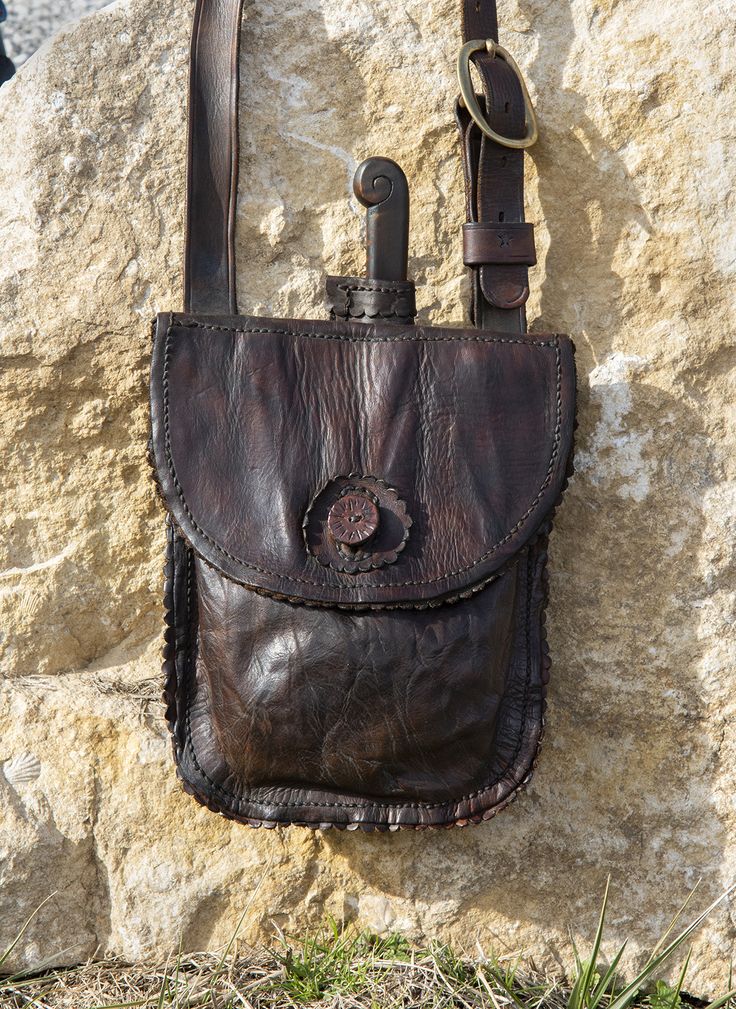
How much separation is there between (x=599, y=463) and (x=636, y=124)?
696mm

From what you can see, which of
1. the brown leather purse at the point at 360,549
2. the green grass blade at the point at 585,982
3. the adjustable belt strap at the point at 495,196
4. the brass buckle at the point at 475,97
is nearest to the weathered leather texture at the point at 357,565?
the brown leather purse at the point at 360,549

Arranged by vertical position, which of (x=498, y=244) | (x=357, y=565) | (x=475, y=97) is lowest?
(x=357, y=565)

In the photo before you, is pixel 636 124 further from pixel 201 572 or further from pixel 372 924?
pixel 372 924

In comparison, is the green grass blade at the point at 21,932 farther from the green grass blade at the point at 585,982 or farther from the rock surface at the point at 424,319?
the green grass blade at the point at 585,982

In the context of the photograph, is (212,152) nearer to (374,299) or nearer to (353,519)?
(374,299)

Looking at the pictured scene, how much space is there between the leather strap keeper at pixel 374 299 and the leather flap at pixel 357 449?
79mm

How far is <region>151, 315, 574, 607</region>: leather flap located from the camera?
1.75 meters

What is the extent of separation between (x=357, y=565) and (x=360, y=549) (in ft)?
0.09

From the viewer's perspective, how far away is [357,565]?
5.69 feet

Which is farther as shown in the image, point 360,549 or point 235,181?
point 235,181

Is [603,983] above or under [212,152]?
under

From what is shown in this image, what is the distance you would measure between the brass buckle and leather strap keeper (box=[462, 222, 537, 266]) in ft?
0.53

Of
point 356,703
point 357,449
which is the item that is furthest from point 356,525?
point 356,703

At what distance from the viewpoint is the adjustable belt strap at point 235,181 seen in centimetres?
200
